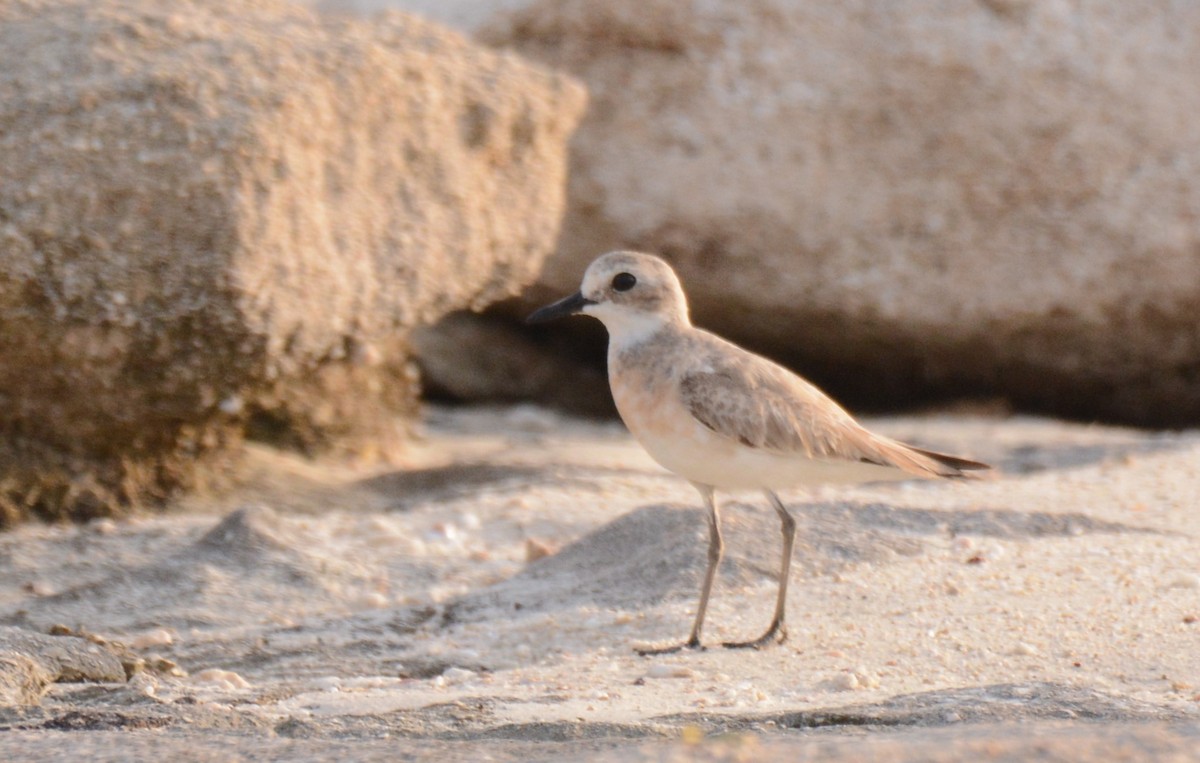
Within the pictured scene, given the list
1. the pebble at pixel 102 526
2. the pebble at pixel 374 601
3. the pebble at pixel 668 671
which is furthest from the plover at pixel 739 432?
the pebble at pixel 102 526

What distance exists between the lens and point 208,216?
5273mm

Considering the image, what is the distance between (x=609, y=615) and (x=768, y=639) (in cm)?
50

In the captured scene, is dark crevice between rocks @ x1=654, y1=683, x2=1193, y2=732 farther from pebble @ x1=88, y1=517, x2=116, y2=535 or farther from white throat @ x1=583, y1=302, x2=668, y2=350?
pebble @ x1=88, y1=517, x2=116, y2=535

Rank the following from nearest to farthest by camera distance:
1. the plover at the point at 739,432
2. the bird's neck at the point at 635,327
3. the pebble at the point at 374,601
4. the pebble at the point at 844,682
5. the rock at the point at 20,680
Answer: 1. the rock at the point at 20,680
2. the pebble at the point at 844,682
3. the plover at the point at 739,432
4. the bird's neck at the point at 635,327
5. the pebble at the point at 374,601

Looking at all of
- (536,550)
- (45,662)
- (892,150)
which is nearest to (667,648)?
(536,550)

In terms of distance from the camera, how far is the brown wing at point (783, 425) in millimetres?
4277

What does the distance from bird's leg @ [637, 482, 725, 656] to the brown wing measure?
10.7 inches

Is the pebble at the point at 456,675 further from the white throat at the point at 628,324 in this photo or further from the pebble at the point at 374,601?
the white throat at the point at 628,324

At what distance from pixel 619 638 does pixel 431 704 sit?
0.92 meters

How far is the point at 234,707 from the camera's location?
3488 millimetres

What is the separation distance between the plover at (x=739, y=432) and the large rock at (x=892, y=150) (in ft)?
9.99

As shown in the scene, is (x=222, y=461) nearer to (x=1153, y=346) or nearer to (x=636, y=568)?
(x=636, y=568)

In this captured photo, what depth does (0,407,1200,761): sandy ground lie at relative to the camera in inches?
123

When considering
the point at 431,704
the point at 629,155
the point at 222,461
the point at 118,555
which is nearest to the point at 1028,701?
the point at 431,704
